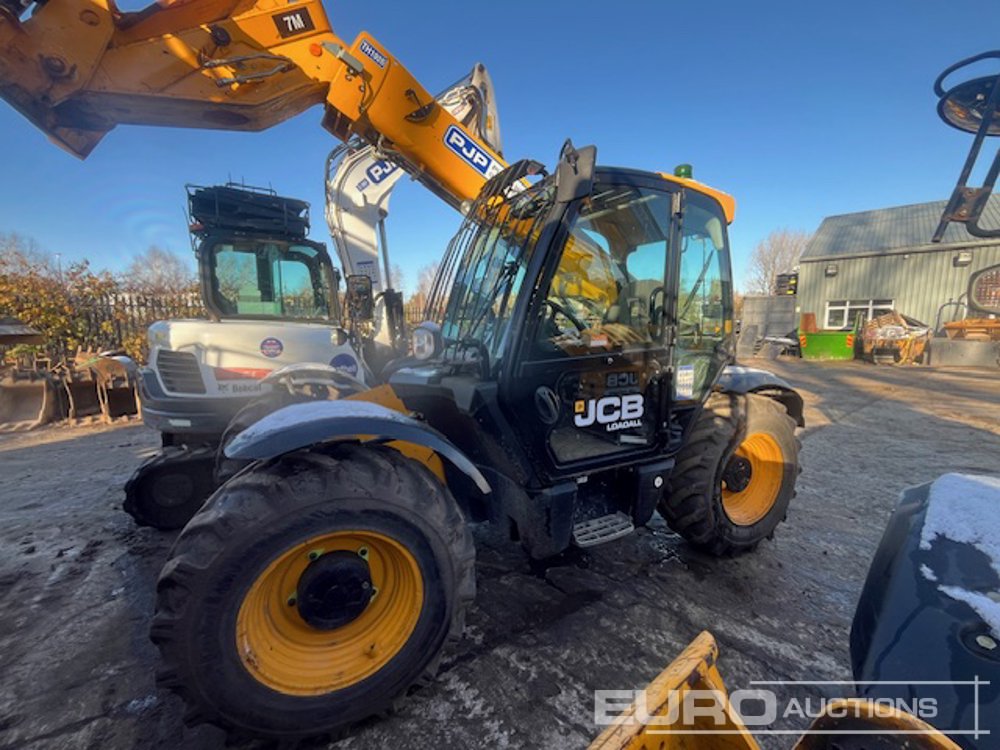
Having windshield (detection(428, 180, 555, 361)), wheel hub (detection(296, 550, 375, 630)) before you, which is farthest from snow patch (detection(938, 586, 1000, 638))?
wheel hub (detection(296, 550, 375, 630))

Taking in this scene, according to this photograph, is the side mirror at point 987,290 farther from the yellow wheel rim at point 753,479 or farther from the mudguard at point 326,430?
the mudguard at point 326,430

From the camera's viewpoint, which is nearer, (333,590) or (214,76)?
(333,590)

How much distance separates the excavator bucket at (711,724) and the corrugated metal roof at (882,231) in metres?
24.1

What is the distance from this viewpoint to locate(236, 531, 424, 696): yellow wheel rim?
1838mm

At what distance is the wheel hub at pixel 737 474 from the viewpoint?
345 centimetres

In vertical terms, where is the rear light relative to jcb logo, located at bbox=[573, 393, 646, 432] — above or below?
above

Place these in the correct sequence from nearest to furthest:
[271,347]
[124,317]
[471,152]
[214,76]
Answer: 1. [214,76]
2. [471,152]
3. [271,347]
4. [124,317]

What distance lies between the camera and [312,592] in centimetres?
193

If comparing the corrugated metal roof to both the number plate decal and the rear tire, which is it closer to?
the rear tire

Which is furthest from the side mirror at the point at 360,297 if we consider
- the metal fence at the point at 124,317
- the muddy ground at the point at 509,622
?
the metal fence at the point at 124,317

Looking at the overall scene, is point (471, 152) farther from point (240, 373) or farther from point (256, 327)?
point (240, 373)

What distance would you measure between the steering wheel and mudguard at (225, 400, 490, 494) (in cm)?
92

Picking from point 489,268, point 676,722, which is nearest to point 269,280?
point 489,268

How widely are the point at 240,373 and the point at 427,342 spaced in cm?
279
